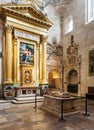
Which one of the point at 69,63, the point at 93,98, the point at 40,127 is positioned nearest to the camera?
the point at 40,127

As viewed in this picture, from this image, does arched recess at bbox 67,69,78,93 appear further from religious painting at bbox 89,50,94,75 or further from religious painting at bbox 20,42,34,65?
religious painting at bbox 20,42,34,65

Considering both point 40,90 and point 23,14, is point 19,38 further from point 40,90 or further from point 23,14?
point 40,90

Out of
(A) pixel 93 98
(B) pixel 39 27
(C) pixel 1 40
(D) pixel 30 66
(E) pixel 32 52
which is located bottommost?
(A) pixel 93 98

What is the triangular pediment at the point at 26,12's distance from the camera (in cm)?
1098

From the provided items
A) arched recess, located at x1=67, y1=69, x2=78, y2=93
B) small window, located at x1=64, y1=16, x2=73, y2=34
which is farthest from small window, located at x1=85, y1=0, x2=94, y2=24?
arched recess, located at x1=67, y1=69, x2=78, y2=93

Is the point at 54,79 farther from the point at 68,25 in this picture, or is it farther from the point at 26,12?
the point at 26,12

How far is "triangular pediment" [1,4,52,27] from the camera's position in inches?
432

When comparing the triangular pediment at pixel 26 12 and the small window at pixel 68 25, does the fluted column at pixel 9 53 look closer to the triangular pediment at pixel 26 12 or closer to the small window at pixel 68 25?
the triangular pediment at pixel 26 12

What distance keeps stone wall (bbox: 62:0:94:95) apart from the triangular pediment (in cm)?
275

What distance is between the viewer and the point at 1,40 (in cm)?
1128

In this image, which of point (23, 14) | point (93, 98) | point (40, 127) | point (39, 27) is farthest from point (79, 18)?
point (40, 127)

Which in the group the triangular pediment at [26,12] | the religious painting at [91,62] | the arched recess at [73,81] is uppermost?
the triangular pediment at [26,12]

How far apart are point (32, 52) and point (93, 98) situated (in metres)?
6.32

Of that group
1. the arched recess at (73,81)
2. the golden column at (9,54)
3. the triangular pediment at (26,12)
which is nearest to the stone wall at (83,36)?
the arched recess at (73,81)
